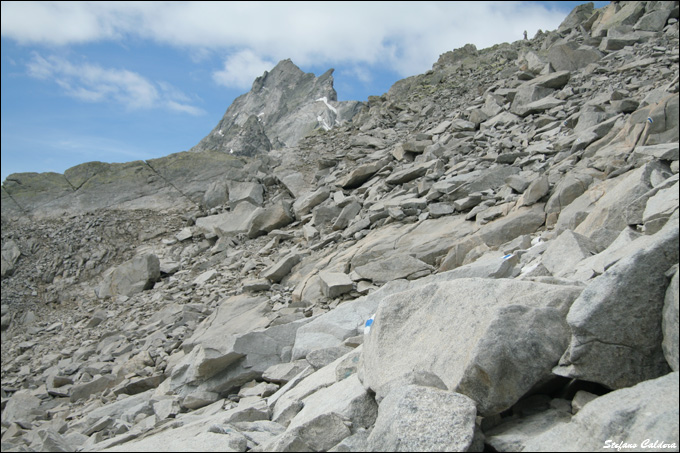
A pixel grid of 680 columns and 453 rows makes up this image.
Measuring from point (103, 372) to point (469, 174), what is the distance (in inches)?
493

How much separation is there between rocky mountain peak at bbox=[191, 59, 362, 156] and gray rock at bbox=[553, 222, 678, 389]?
98832mm

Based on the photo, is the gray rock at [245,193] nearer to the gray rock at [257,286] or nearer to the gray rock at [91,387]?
the gray rock at [257,286]

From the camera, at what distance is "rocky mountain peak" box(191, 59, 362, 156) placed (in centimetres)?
11625

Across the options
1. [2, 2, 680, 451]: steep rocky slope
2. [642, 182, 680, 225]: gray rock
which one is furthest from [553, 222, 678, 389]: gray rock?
[642, 182, 680, 225]: gray rock

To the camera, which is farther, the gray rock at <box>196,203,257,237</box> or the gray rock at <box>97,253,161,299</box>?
the gray rock at <box>196,203,257,237</box>

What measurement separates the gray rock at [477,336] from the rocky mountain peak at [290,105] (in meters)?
97.5

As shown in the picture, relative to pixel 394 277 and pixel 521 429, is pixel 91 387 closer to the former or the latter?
pixel 394 277

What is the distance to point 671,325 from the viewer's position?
11.6 feet

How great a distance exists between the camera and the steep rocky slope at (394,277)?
3822 millimetres

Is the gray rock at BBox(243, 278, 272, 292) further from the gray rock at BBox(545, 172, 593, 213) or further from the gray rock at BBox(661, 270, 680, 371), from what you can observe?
the gray rock at BBox(661, 270, 680, 371)

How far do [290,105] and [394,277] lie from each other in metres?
122

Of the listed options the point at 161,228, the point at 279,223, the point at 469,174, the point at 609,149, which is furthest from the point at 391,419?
the point at 161,228

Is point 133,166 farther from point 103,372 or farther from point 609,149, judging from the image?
point 609,149

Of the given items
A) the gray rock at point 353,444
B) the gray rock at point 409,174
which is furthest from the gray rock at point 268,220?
the gray rock at point 353,444
